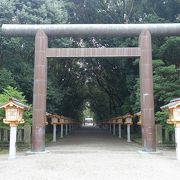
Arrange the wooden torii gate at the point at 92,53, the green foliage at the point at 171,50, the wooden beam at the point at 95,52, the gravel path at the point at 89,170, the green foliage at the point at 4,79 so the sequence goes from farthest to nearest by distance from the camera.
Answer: the green foliage at the point at 4,79 < the green foliage at the point at 171,50 < the wooden beam at the point at 95,52 < the wooden torii gate at the point at 92,53 < the gravel path at the point at 89,170

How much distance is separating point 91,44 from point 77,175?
26383 mm

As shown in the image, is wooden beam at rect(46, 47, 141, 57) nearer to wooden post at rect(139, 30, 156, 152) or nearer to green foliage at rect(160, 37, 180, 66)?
→ wooden post at rect(139, 30, 156, 152)

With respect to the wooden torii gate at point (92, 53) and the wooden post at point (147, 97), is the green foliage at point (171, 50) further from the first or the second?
the wooden post at point (147, 97)

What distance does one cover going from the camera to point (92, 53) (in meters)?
15.8

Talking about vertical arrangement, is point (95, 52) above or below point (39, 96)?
above

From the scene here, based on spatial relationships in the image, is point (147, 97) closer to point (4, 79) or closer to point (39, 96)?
point (39, 96)

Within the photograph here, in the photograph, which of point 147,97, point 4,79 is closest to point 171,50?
point 147,97

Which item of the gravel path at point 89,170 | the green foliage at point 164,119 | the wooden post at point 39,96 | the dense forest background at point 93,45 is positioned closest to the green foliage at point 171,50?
the dense forest background at point 93,45

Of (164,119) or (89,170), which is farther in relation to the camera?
(164,119)

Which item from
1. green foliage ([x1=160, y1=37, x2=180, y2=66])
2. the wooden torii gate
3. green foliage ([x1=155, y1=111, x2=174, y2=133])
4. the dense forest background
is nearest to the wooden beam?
the wooden torii gate

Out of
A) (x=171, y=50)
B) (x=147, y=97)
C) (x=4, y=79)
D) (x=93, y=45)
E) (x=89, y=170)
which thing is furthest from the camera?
(x=93, y=45)

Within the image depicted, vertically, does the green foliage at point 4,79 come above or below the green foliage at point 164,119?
above

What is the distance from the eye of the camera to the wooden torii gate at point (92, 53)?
1518 centimetres

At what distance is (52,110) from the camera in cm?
2570
